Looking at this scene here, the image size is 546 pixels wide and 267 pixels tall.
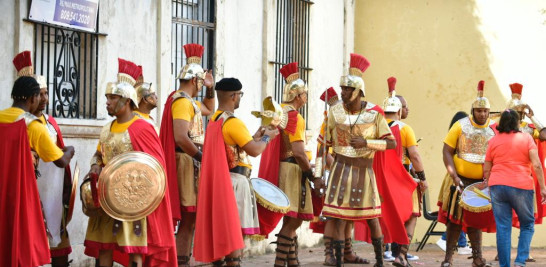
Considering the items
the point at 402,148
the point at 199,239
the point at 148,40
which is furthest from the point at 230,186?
the point at 402,148

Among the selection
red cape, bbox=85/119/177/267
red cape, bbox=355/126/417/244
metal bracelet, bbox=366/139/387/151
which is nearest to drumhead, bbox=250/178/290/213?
metal bracelet, bbox=366/139/387/151

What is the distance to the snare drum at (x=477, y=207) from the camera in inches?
493

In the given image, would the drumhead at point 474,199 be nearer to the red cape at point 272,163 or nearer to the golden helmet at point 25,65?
the red cape at point 272,163

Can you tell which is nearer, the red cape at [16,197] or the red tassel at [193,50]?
the red cape at [16,197]

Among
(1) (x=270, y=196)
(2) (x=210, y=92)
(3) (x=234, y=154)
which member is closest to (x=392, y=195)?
(1) (x=270, y=196)

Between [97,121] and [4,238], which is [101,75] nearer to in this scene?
[97,121]

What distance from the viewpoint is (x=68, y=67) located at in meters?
11.3

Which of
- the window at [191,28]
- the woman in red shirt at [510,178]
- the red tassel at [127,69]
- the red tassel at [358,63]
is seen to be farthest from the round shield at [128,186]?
the woman in red shirt at [510,178]

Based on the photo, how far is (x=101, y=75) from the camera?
11578 millimetres

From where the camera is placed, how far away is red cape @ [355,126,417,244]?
12469mm

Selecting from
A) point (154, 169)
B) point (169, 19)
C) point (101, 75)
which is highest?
point (169, 19)

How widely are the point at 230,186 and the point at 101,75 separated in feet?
8.54

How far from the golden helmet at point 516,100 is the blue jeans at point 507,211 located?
2.90 meters

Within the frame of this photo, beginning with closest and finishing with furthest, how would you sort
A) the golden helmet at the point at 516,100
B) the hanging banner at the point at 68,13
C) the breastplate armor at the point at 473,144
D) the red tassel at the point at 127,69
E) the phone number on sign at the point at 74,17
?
1. the red tassel at the point at 127,69
2. the hanging banner at the point at 68,13
3. the phone number on sign at the point at 74,17
4. the breastplate armor at the point at 473,144
5. the golden helmet at the point at 516,100
